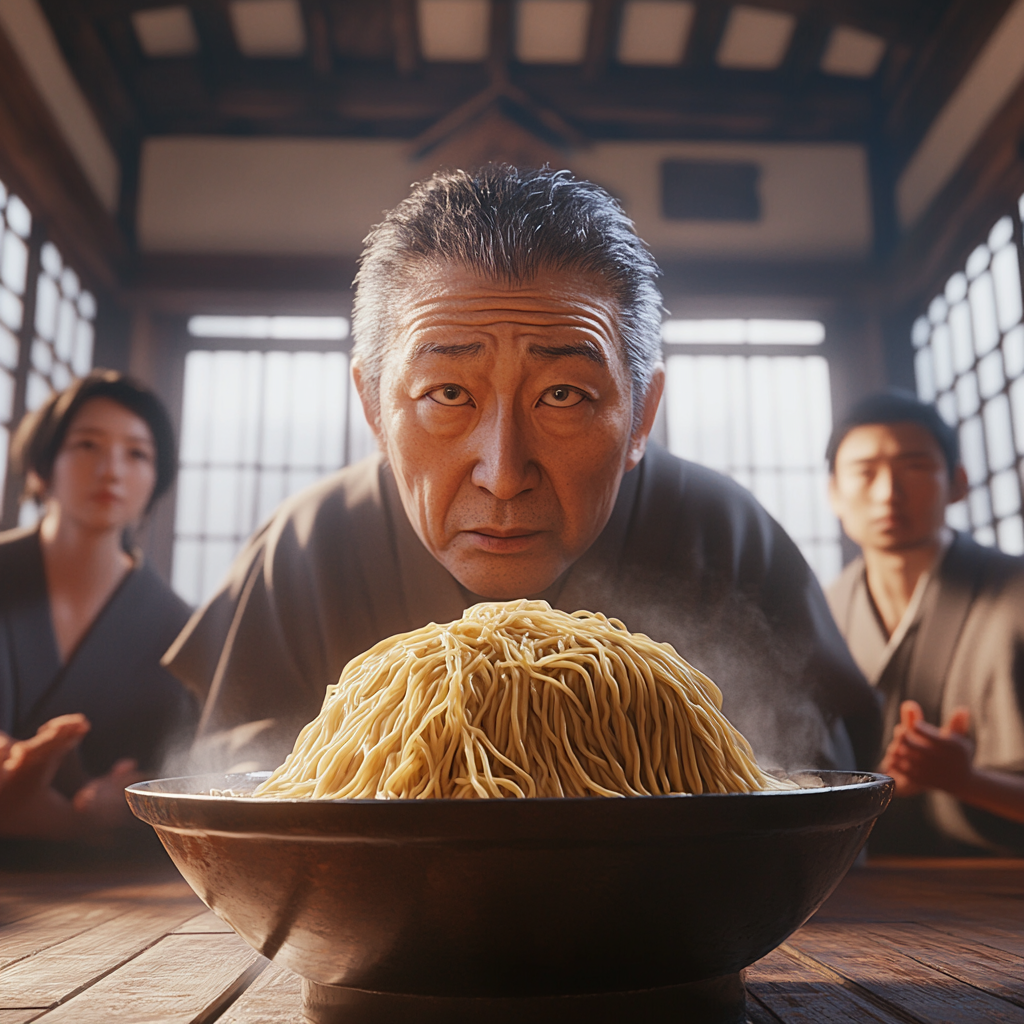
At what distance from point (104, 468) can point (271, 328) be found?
2083 mm

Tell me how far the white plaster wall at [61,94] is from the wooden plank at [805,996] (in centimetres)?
331

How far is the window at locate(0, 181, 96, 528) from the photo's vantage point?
315cm

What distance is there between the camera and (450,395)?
111 cm

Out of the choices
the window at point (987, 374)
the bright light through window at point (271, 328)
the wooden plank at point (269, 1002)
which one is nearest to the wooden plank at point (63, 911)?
the wooden plank at point (269, 1002)

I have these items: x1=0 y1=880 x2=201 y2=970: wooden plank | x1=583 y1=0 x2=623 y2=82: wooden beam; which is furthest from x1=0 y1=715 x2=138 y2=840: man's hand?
x1=583 y1=0 x2=623 y2=82: wooden beam

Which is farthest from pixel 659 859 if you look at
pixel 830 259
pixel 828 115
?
pixel 828 115

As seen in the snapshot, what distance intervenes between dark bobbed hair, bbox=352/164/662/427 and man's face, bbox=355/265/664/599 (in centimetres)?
3

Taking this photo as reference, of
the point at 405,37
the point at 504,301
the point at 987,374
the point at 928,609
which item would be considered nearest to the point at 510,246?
the point at 504,301

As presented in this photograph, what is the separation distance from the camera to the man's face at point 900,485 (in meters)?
2.57

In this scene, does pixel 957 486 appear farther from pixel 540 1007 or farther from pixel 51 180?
pixel 51 180

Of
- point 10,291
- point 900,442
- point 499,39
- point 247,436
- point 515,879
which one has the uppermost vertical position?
point 499,39

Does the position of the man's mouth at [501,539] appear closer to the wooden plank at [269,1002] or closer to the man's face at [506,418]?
the man's face at [506,418]

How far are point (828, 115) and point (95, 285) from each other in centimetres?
328

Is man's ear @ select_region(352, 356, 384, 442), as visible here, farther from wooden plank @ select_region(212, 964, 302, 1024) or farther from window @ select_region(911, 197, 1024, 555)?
window @ select_region(911, 197, 1024, 555)
